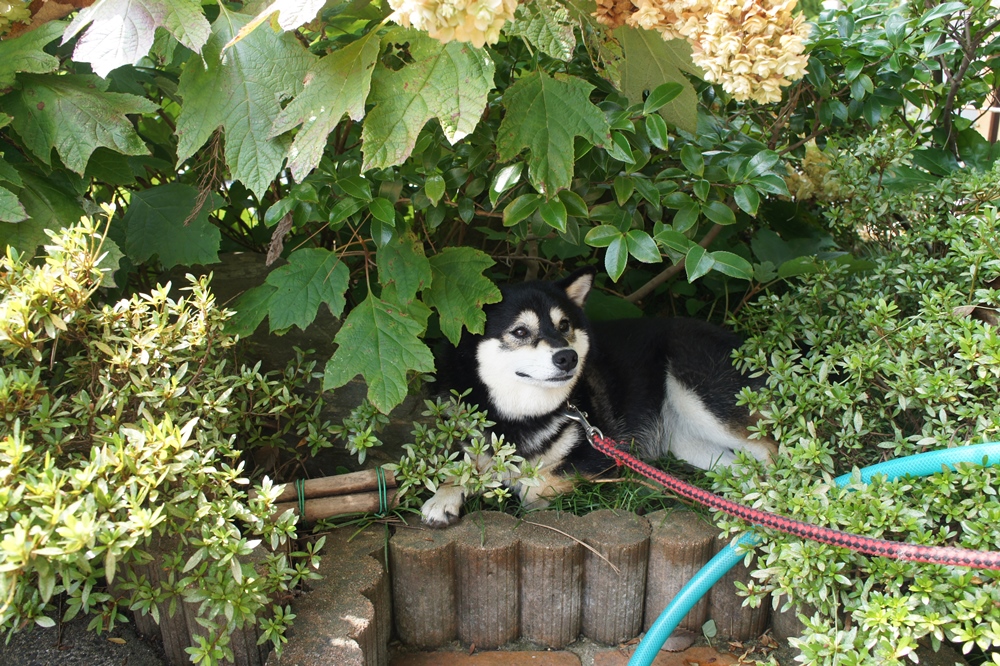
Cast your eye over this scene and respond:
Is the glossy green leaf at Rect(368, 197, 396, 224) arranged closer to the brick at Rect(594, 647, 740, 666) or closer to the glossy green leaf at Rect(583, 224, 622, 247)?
the glossy green leaf at Rect(583, 224, 622, 247)

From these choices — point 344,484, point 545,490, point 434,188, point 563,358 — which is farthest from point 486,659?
point 434,188

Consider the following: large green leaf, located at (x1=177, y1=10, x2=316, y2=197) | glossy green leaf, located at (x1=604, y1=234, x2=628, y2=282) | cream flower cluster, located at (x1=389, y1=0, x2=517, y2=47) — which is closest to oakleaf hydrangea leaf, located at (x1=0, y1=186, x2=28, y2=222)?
large green leaf, located at (x1=177, y1=10, x2=316, y2=197)

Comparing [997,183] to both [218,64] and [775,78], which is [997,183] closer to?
[775,78]

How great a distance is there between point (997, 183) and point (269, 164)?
228 cm

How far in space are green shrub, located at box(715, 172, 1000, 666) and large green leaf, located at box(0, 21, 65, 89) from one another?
84.7 inches

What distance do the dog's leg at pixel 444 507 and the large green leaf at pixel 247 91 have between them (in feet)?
3.57

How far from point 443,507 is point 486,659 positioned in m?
0.47

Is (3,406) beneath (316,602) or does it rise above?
above

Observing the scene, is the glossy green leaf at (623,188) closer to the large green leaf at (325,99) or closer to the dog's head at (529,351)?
the dog's head at (529,351)

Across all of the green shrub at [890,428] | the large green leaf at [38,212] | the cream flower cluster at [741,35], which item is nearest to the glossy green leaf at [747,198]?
the green shrub at [890,428]

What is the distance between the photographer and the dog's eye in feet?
8.60

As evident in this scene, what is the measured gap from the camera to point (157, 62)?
255 centimetres

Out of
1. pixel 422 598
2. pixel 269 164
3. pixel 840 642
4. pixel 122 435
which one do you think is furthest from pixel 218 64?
pixel 840 642

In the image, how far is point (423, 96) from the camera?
1761 millimetres
